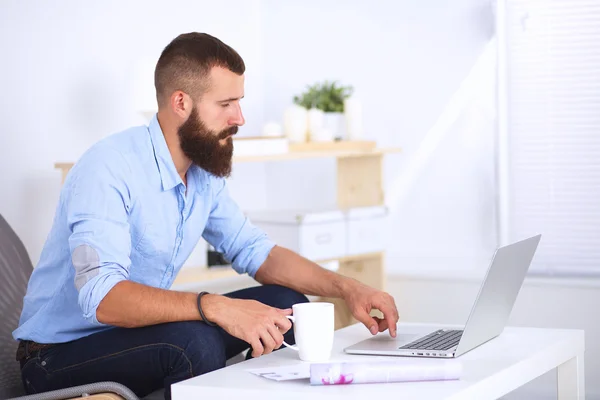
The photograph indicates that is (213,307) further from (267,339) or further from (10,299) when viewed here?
(10,299)

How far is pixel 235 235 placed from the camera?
7.47 feet

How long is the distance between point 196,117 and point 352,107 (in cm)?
153

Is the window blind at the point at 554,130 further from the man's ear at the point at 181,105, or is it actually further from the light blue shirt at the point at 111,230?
the man's ear at the point at 181,105

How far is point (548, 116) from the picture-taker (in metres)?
3.50

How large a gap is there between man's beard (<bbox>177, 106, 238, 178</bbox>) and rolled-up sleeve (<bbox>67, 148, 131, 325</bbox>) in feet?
0.59

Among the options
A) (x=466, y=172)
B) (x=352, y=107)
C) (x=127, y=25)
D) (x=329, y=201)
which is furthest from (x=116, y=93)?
(x=466, y=172)

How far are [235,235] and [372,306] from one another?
464 mm

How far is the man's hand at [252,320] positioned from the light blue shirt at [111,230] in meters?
0.20

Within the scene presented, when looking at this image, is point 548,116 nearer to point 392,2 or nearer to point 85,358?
point 392,2

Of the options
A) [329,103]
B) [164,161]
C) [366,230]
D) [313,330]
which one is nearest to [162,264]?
[164,161]

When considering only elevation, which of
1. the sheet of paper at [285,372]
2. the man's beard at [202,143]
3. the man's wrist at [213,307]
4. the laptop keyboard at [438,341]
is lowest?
the laptop keyboard at [438,341]

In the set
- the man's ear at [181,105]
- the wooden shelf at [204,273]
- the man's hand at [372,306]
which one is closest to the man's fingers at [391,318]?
the man's hand at [372,306]

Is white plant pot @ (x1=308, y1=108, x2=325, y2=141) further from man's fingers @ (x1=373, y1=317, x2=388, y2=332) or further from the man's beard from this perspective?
man's fingers @ (x1=373, y1=317, x2=388, y2=332)

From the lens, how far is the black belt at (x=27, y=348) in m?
1.94
